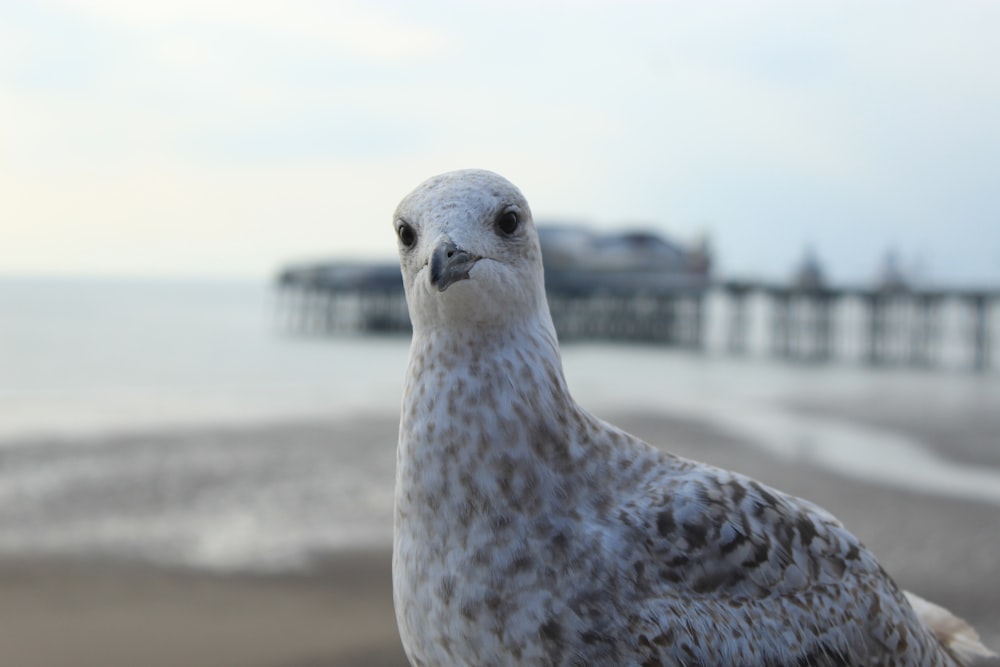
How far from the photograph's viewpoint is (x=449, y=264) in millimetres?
2281

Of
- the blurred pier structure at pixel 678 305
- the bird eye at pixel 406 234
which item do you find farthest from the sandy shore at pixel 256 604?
the blurred pier structure at pixel 678 305

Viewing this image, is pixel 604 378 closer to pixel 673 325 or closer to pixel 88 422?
pixel 88 422

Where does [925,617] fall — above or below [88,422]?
above

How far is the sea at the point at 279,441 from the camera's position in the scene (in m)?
8.64

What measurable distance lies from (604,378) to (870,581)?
2580 centimetres

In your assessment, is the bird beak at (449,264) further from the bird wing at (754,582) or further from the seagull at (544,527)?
the bird wing at (754,582)

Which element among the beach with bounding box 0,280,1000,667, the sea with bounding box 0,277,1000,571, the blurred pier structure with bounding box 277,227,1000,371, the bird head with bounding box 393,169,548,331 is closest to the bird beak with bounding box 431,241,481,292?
the bird head with bounding box 393,169,548,331

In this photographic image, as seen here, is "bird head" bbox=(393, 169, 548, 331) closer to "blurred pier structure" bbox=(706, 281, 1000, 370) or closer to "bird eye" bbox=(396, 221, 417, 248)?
"bird eye" bbox=(396, 221, 417, 248)

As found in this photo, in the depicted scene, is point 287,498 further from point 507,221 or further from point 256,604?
point 507,221

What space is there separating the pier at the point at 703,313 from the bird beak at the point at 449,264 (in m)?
36.1

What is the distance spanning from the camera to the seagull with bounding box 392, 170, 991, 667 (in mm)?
2236

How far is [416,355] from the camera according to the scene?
2.49m

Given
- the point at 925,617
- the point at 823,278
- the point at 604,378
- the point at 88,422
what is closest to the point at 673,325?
the point at 823,278

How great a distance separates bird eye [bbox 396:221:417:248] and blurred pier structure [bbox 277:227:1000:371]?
35.7 meters
